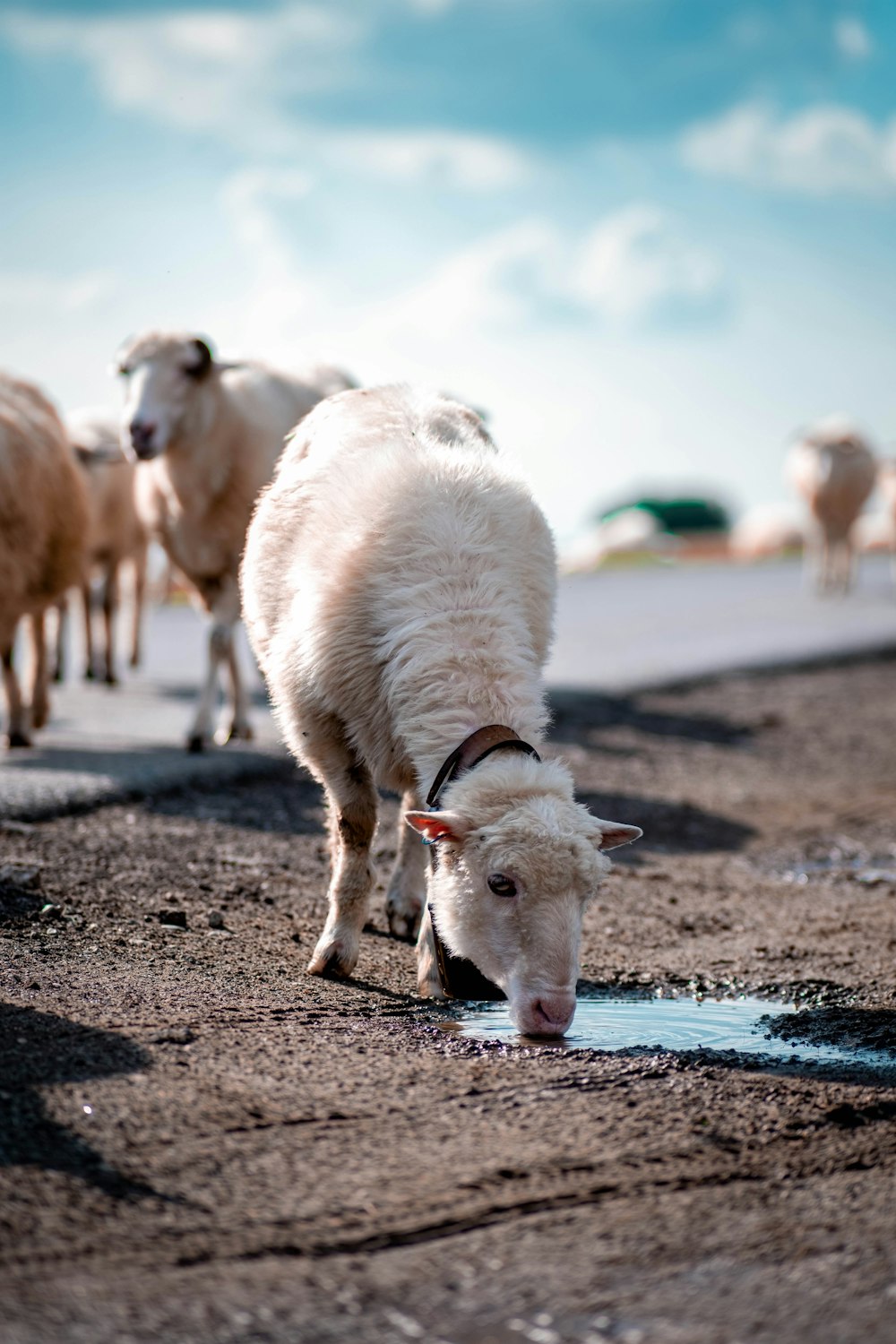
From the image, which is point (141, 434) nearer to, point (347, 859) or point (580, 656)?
point (347, 859)

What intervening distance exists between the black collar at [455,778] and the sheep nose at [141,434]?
434cm

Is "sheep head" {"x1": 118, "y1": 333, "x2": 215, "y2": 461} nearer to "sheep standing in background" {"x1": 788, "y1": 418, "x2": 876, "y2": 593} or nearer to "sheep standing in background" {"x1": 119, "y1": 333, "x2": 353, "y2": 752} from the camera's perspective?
"sheep standing in background" {"x1": 119, "y1": 333, "x2": 353, "y2": 752}

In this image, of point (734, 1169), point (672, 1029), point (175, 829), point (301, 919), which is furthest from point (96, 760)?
point (734, 1169)

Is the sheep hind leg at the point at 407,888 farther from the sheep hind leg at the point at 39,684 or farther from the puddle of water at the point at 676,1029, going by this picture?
the sheep hind leg at the point at 39,684

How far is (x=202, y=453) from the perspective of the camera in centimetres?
830

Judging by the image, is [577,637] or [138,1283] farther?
[577,637]

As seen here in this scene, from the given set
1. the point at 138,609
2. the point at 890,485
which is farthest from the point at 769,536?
the point at 138,609

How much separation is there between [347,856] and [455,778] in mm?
811

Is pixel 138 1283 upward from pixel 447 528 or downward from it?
downward

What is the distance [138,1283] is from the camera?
8.66 feet

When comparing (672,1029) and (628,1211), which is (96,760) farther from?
(628,1211)

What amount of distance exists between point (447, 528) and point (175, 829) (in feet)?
8.46

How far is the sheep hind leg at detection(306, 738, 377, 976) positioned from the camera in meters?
4.74

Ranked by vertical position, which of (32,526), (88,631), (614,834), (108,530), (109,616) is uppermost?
(108,530)
